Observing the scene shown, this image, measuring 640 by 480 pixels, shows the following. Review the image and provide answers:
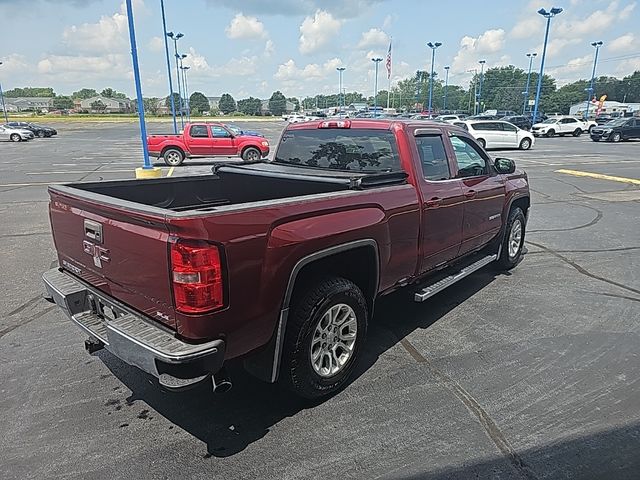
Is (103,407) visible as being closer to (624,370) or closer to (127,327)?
(127,327)

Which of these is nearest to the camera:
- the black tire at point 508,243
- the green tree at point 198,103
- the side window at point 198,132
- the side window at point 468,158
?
the side window at point 468,158

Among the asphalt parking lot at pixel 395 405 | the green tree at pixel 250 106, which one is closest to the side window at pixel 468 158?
the asphalt parking lot at pixel 395 405

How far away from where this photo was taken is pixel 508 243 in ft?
19.5

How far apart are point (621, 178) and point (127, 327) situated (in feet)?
55.8

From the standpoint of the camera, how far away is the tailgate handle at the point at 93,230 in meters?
2.91

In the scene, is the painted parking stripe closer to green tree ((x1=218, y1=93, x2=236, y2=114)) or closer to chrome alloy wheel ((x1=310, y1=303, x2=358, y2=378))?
chrome alloy wheel ((x1=310, y1=303, x2=358, y2=378))

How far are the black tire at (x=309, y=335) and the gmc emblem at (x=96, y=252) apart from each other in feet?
4.00

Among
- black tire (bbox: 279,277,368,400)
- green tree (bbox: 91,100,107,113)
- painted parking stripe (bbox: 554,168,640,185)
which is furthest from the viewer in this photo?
green tree (bbox: 91,100,107,113)

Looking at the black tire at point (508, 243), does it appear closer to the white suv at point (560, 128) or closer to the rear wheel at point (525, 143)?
Result: the rear wheel at point (525, 143)

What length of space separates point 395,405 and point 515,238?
380 centimetres

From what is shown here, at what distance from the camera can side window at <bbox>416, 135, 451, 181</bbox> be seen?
425cm

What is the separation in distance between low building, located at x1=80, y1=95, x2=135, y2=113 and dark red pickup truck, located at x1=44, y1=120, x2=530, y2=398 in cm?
13139

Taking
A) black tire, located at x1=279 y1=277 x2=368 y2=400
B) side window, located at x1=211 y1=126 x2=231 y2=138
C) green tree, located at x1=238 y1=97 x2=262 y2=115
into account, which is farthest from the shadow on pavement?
green tree, located at x1=238 y1=97 x2=262 y2=115

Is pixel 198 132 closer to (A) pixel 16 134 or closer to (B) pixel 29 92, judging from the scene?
(A) pixel 16 134
